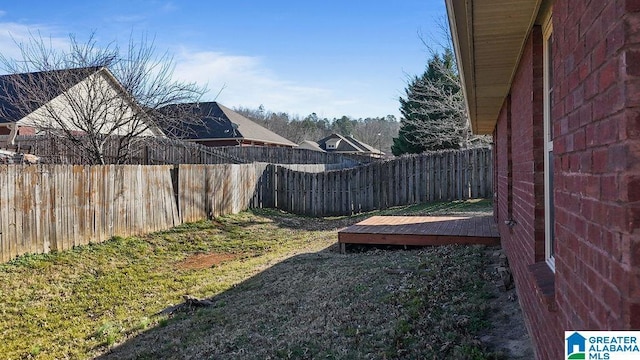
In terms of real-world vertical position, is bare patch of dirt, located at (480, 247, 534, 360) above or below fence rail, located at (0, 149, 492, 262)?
below

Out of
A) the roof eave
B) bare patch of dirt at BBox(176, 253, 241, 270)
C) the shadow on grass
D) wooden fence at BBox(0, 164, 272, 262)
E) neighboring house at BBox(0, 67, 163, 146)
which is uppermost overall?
neighboring house at BBox(0, 67, 163, 146)

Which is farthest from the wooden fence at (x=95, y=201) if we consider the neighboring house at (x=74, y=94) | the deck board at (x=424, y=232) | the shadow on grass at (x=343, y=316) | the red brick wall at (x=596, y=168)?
the red brick wall at (x=596, y=168)

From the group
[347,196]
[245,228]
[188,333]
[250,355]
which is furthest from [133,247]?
[347,196]

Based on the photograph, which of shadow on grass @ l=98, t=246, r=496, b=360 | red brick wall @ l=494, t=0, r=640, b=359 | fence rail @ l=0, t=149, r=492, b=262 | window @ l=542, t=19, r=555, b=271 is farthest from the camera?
fence rail @ l=0, t=149, r=492, b=262

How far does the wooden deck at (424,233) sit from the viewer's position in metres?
7.13

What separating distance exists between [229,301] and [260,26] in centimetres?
1160

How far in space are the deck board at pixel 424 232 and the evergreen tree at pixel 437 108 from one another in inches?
377

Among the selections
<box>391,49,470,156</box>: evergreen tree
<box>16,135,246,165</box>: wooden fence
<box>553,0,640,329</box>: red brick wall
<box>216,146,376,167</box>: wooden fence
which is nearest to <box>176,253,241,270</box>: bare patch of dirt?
<box>16,135,246,165</box>: wooden fence

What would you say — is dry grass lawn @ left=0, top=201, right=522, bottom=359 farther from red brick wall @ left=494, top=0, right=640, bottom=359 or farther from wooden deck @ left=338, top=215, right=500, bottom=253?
red brick wall @ left=494, top=0, right=640, bottom=359

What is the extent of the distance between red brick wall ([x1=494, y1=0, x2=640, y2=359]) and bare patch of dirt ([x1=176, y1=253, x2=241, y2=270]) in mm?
7234

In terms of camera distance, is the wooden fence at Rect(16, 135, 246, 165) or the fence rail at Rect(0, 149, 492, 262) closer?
the fence rail at Rect(0, 149, 492, 262)

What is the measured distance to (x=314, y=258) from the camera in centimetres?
786

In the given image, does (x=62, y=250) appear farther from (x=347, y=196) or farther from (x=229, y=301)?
(x=347, y=196)

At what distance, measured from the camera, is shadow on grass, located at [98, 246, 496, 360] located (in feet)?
12.5
